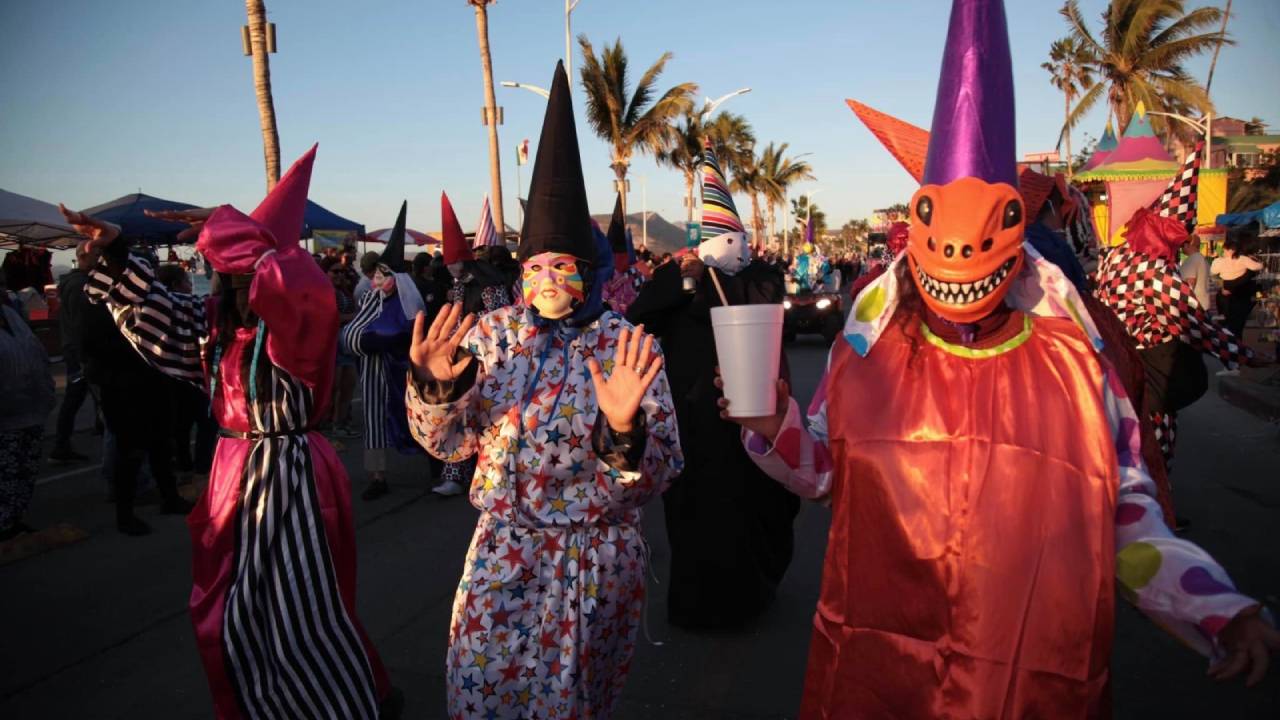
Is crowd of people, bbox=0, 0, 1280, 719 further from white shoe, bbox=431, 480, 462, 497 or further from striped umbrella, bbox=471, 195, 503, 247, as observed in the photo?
striped umbrella, bbox=471, 195, 503, 247

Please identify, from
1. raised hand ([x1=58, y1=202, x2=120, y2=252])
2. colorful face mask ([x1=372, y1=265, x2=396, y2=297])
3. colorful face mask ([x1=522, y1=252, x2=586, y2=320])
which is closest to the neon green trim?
colorful face mask ([x1=522, y1=252, x2=586, y2=320])

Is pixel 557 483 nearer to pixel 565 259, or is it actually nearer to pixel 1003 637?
pixel 565 259

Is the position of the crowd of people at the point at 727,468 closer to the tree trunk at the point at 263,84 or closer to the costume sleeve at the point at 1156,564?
the costume sleeve at the point at 1156,564

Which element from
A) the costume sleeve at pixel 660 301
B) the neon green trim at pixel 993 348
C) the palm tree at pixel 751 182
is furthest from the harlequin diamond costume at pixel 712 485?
the palm tree at pixel 751 182

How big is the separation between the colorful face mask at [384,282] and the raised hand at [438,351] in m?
4.89

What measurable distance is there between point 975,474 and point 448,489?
641cm

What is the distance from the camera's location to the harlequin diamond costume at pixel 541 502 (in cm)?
284

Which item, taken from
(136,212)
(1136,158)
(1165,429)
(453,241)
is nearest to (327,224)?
(136,212)

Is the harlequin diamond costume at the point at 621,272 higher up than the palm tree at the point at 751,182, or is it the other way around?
the palm tree at the point at 751,182

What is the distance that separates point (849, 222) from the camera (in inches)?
6048

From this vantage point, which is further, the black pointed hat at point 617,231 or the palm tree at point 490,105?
the palm tree at point 490,105

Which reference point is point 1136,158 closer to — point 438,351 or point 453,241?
point 453,241

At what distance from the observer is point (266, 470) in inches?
138

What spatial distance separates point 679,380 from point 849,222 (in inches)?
6089
